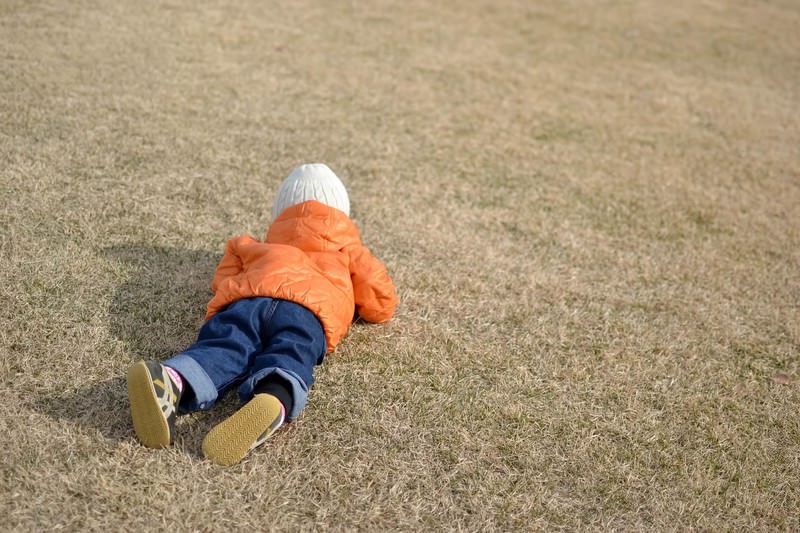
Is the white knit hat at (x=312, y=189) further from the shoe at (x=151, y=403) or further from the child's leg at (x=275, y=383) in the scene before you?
the shoe at (x=151, y=403)

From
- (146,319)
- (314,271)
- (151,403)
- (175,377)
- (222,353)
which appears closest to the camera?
(151,403)

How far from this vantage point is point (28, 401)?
7.76 ft

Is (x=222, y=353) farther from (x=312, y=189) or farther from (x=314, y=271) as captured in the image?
(x=312, y=189)

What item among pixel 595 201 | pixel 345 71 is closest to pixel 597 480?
pixel 595 201

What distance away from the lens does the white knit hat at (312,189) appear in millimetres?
2955

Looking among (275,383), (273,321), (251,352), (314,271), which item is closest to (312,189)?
(314,271)

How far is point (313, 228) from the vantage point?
287cm

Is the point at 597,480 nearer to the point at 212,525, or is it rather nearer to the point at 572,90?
the point at 212,525

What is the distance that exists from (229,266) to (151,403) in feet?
2.69

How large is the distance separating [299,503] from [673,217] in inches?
123

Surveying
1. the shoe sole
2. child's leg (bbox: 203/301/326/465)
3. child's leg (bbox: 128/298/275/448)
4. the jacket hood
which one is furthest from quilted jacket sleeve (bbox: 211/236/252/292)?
the shoe sole

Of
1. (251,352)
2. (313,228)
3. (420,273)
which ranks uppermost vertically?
(313,228)

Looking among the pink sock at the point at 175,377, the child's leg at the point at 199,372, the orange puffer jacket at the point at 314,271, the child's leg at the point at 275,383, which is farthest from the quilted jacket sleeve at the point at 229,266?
the pink sock at the point at 175,377

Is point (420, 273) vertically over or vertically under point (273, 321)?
under
